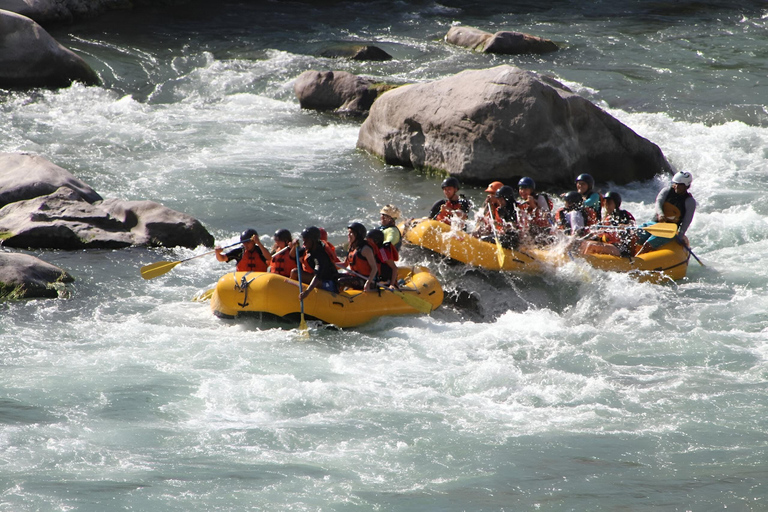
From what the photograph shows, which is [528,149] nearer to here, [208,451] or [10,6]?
[208,451]

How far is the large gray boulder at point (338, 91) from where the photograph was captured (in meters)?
14.9

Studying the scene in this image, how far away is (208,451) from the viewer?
548 cm

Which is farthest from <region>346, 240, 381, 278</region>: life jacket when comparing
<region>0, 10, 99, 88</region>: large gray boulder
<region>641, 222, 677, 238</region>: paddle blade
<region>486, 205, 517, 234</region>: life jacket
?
<region>0, 10, 99, 88</region>: large gray boulder

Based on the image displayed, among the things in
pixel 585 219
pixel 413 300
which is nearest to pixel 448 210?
pixel 585 219

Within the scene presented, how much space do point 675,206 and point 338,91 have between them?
745cm

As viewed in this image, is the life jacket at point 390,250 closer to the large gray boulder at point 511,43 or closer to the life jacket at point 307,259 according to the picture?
the life jacket at point 307,259

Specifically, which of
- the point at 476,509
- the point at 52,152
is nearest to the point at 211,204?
the point at 52,152

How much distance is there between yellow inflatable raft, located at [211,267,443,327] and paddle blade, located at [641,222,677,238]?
2653 mm

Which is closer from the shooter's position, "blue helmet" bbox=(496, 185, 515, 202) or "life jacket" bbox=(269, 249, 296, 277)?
"life jacket" bbox=(269, 249, 296, 277)

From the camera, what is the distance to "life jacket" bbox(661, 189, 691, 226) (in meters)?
9.35

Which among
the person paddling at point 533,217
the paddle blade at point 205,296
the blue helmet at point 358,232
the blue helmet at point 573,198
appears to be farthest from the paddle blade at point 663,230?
the paddle blade at point 205,296

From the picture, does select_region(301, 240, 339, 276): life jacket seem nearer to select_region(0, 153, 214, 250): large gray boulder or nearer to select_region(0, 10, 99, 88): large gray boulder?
select_region(0, 153, 214, 250): large gray boulder

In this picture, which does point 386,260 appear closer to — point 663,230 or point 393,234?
point 393,234

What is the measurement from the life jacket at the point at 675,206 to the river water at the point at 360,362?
632mm
